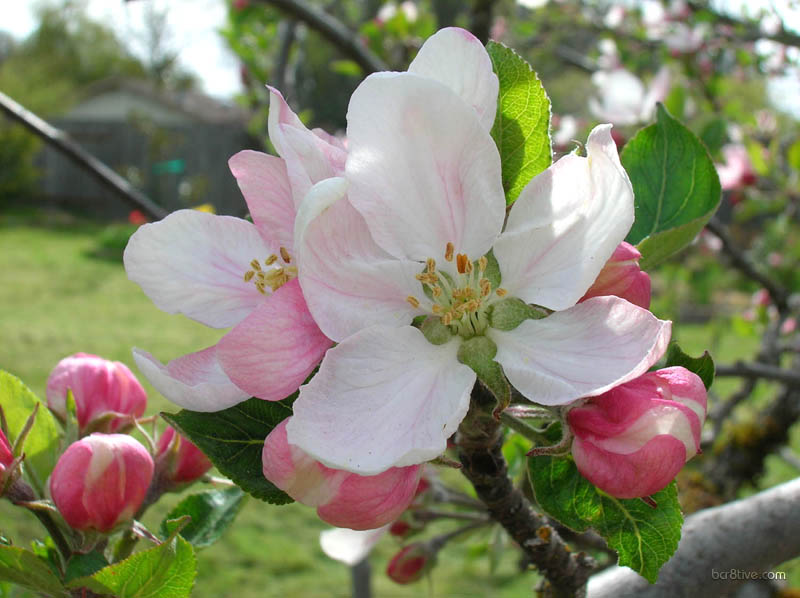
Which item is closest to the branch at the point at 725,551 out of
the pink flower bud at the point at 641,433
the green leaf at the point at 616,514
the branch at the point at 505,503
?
the branch at the point at 505,503

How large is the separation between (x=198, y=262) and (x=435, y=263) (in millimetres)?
249

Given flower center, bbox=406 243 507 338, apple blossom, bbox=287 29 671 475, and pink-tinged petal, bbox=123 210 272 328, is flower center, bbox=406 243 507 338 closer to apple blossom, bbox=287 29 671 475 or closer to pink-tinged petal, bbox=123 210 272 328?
apple blossom, bbox=287 29 671 475

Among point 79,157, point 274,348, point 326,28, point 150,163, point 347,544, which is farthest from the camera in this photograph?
point 150,163

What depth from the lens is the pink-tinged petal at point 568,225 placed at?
0.68 m

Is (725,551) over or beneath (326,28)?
beneath

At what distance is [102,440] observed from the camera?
2.82 feet

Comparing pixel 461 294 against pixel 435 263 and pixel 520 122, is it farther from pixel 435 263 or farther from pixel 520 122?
pixel 520 122

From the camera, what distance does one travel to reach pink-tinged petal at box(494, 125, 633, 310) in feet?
2.24

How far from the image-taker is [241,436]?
0.75m

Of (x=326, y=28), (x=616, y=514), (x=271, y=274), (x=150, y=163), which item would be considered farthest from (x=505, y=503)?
(x=150, y=163)

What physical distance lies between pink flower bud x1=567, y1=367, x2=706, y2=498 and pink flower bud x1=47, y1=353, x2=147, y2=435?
23.2 inches

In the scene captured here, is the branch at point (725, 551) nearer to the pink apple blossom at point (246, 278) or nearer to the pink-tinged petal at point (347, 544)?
the pink-tinged petal at point (347, 544)

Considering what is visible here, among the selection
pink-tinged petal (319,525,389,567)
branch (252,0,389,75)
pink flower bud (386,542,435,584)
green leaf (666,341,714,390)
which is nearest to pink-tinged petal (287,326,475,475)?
green leaf (666,341,714,390)

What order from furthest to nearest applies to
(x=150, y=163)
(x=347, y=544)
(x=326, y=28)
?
1. (x=150, y=163)
2. (x=326, y=28)
3. (x=347, y=544)
